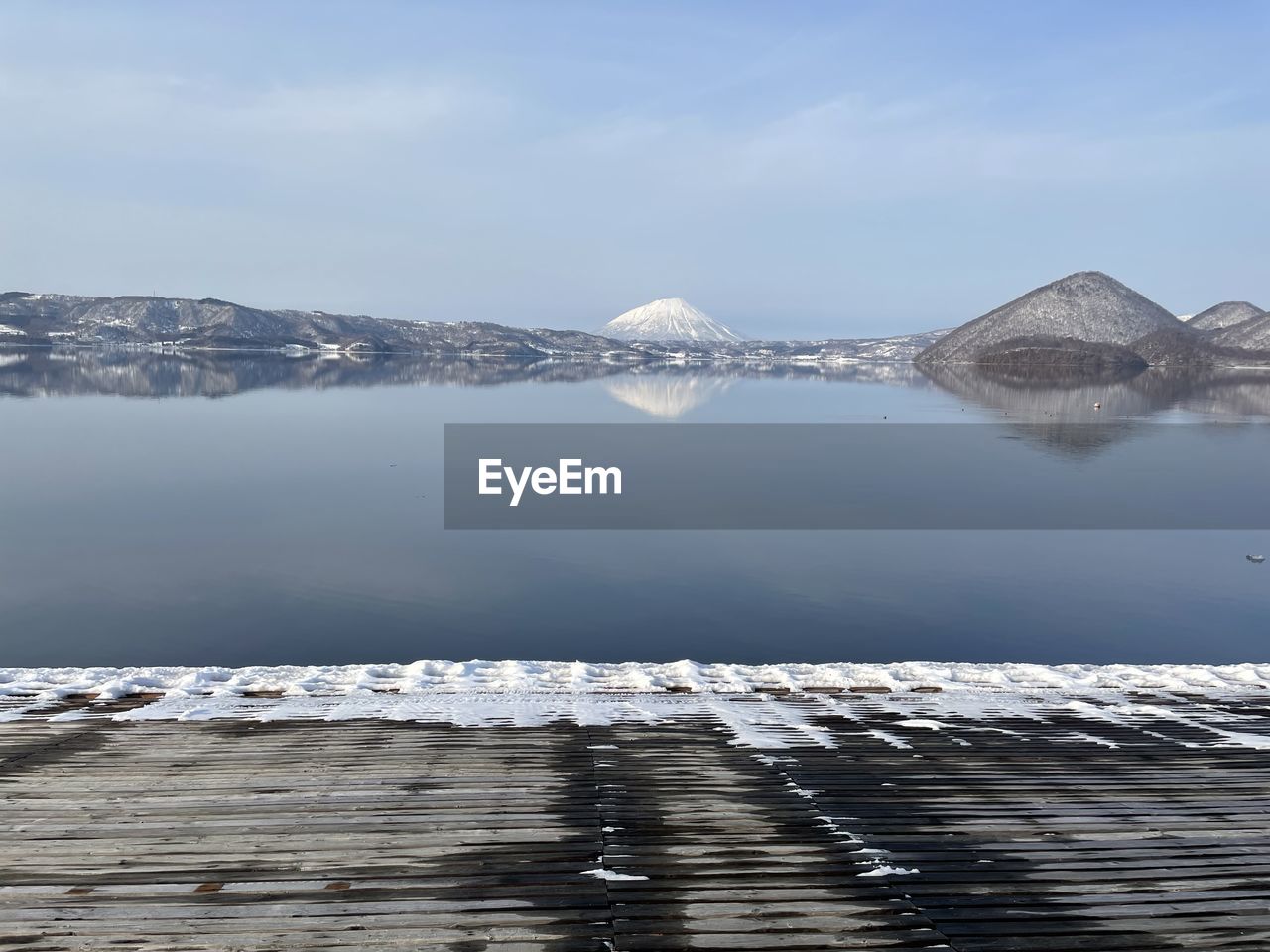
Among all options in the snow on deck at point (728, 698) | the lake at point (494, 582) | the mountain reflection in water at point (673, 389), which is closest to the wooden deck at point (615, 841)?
the snow on deck at point (728, 698)

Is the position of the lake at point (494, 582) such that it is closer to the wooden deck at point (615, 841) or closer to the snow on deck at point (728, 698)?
the snow on deck at point (728, 698)

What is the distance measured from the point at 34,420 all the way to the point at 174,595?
6744 centimetres

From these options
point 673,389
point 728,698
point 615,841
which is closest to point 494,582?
point 728,698

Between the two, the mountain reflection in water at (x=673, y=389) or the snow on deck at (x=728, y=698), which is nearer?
the snow on deck at (x=728, y=698)

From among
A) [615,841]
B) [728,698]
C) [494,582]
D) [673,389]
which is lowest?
[494,582]

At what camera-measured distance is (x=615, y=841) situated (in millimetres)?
9734

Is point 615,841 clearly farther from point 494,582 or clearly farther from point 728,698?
point 494,582

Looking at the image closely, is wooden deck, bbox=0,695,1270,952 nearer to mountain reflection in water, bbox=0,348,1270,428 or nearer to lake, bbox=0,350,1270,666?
lake, bbox=0,350,1270,666

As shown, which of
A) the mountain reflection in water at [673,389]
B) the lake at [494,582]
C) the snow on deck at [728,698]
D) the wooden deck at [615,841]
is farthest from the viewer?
the mountain reflection in water at [673,389]

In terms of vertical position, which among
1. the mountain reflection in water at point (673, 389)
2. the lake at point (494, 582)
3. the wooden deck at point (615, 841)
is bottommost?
the lake at point (494, 582)

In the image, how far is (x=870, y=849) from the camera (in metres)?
9.65

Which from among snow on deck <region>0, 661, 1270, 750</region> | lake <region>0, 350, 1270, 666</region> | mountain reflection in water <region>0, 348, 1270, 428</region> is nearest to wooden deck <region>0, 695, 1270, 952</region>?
snow on deck <region>0, 661, 1270, 750</region>

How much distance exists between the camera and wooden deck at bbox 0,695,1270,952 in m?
7.91

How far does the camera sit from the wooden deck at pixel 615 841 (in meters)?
7.91
